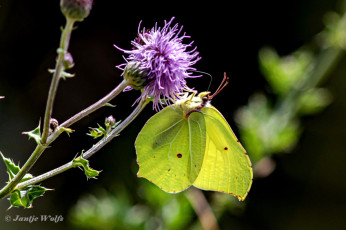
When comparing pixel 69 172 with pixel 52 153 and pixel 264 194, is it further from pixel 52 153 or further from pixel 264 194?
pixel 264 194

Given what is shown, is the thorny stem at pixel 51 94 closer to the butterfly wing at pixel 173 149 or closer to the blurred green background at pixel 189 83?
the butterfly wing at pixel 173 149

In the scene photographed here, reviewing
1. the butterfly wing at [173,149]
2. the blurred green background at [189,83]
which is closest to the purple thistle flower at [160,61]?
the butterfly wing at [173,149]

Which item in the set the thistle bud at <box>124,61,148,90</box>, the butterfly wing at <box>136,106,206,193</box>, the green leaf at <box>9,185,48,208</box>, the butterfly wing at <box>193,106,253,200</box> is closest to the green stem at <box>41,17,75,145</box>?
the green leaf at <box>9,185,48,208</box>

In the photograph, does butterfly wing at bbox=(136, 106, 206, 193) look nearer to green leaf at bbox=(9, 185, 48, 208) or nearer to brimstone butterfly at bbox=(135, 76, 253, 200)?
brimstone butterfly at bbox=(135, 76, 253, 200)

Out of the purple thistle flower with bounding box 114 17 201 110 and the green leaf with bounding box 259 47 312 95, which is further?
the green leaf with bounding box 259 47 312 95

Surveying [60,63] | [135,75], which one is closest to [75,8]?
[60,63]

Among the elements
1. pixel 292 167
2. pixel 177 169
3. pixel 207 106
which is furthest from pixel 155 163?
pixel 292 167

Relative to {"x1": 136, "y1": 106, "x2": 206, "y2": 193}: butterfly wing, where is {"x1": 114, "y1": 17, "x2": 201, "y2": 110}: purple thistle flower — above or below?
above

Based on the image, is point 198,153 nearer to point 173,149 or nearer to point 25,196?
point 173,149
